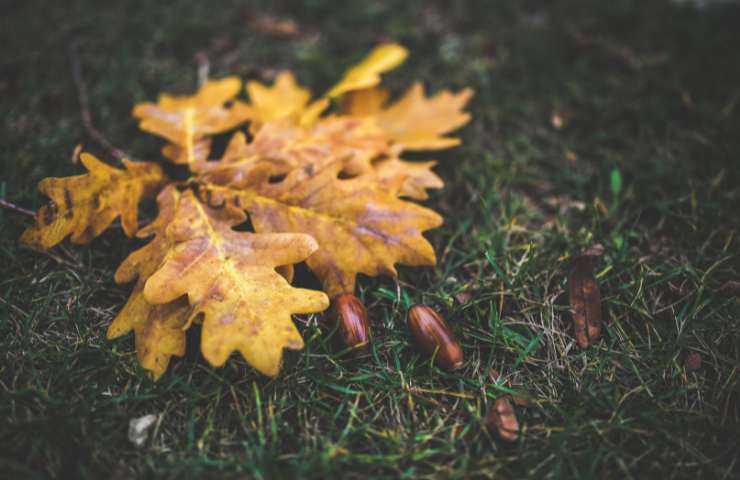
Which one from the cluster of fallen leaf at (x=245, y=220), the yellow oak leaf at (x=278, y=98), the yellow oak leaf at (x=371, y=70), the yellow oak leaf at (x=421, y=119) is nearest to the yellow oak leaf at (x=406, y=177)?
the cluster of fallen leaf at (x=245, y=220)

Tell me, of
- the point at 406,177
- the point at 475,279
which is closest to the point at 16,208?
the point at 406,177

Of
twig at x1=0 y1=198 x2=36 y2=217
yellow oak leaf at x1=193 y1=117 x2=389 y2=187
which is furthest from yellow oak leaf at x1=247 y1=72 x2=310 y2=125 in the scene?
twig at x1=0 y1=198 x2=36 y2=217

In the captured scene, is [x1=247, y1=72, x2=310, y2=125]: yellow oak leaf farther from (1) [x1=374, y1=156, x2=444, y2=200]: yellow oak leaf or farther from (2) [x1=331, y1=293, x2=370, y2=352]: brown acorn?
(2) [x1=331, y1=293, x2=370, y2=352]: brown acorn

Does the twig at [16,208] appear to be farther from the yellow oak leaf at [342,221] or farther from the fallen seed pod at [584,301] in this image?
the fallen seed pod at [584,301]

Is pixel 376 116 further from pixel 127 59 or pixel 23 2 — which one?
pixel 23 2

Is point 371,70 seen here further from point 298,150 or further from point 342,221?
point 342,221

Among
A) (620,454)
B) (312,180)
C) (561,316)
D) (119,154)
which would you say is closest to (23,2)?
(119,154)

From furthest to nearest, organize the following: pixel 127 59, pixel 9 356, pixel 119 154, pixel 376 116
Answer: pixel 127 59 < pixel 376 116 < pixel 119 154 < pixel 9 356

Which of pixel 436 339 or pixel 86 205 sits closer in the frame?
pixel 436 339
